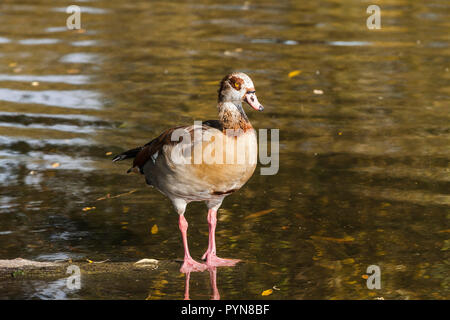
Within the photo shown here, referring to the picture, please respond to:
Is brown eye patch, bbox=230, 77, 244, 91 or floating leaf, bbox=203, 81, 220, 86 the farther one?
floating leaf, bbox=203, 81, 220, 86

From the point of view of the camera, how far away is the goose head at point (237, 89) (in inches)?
260

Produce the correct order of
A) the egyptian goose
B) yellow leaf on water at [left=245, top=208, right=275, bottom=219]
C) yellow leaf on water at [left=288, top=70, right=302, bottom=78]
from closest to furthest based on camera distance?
the egyptian goose
yellow leaf on water at [left=245, top=208, right=275, bottom=219]
yellow leaf on water at [left=288, top=70, right=302, bottom=78]

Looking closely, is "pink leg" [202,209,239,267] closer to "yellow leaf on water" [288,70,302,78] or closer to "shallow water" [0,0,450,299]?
"shallow water" [0,0,450,299]

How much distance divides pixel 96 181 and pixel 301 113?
4101 mm

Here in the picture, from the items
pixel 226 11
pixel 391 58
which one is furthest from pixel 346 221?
pixel 226 11

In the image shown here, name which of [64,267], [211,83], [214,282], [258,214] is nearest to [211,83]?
[211,83]

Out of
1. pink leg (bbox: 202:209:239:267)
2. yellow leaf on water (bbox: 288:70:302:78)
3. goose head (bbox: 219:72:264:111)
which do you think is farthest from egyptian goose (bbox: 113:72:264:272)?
yellow leaf on water (bbox: 288:70:302:78)

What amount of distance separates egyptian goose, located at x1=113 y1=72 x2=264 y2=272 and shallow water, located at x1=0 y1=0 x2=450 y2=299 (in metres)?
0.84

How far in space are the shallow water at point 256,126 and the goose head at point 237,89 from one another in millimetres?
1557

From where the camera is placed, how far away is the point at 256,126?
11.8 metres

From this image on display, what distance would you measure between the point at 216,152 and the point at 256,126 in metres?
5.39

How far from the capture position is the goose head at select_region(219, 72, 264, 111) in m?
6.60

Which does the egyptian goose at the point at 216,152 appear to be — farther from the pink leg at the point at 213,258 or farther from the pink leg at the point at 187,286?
the pink leg at the point at 187,286
